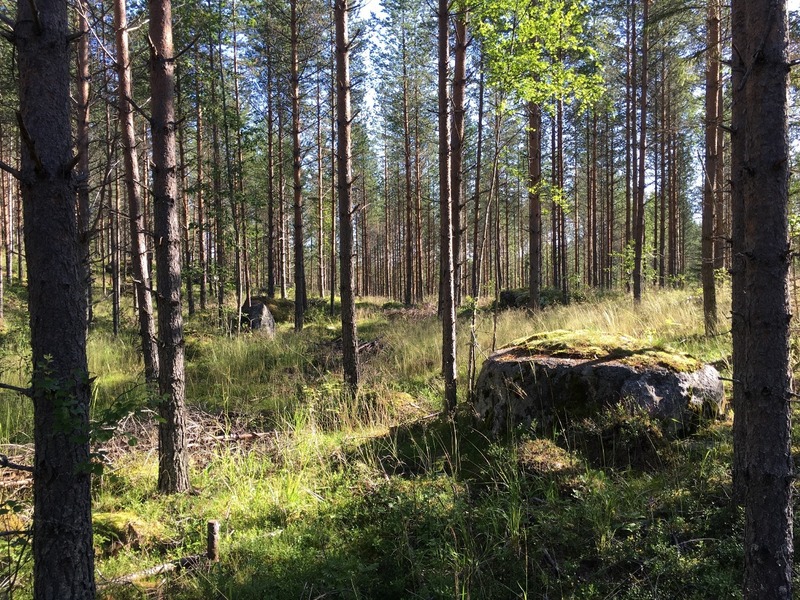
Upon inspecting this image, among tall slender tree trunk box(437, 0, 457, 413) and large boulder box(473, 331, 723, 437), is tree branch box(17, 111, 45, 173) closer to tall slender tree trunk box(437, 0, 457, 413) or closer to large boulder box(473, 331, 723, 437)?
large boulder box(473, 331, 723, 437)

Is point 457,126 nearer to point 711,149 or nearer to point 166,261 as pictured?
point 166,261

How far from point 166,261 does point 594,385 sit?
4187 millimetres

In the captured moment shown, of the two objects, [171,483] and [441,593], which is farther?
[171,483]

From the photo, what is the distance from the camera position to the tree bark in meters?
2.01

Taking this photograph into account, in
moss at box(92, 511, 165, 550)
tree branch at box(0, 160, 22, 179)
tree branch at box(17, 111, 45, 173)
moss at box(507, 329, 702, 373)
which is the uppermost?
tree branch at box(17, 111, 45, 173)

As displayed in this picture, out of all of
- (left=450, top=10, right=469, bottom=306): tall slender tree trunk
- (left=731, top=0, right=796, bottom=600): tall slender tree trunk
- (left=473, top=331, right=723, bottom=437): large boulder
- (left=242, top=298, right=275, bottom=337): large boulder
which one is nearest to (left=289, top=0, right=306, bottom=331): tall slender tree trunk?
(left=242, top=298, right=275, bottom=337): large boulder

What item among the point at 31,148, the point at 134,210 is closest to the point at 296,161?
the point at 134,210

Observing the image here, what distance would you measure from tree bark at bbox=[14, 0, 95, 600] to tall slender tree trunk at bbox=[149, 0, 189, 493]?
2309 millimetres

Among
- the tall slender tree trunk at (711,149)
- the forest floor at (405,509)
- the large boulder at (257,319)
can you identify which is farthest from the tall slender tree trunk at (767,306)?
the large boulder at (257,319)

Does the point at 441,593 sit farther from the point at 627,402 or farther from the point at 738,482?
the point at 627,402

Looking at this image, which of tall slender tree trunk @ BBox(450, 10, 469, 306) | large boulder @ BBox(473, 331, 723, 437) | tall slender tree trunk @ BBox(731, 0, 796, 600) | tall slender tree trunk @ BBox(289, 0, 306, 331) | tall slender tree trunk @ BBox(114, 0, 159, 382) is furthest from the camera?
tall slender tree trunk @ BBox(289, 0, 306, 331)

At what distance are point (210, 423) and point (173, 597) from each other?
3383 millimetres

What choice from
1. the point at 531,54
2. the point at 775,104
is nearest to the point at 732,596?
the point at 775,104

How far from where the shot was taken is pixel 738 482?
312cm
